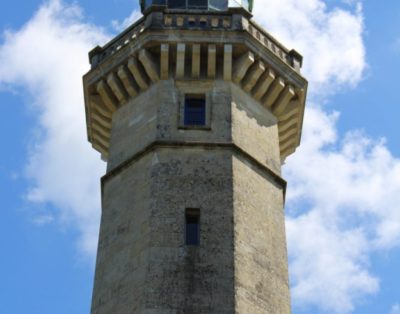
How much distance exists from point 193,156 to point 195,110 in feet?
5.62

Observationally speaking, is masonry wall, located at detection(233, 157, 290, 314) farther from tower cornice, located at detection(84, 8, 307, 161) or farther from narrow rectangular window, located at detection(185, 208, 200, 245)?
tower cornice, located at detection(84, 8, 307, 161)

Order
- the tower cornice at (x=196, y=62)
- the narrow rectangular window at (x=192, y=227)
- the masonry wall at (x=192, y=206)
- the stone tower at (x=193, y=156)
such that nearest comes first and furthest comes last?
1. the masonry wall at (x=192, y=206)
2. the stone tower at (x=193, y=156)
3. the narrow rectangular window at (x=192, y=227)
4. the tower cornice at (x=196, y=62)

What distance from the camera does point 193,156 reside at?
22.9m

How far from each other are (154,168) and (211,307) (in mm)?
4078

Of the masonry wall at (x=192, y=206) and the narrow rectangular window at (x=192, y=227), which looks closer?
the masonry wall at (x=192, y=206)

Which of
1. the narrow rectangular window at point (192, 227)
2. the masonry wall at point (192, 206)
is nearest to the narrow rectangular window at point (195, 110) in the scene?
the masonry wall at point (192, 206)

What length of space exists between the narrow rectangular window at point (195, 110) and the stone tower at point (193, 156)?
0.03m

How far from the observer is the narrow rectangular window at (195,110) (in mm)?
23958

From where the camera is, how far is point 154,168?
22.8 metres

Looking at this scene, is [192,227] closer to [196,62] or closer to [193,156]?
[193,156]

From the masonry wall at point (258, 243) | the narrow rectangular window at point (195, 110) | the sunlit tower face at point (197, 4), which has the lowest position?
the masonry wall at point (258, 243)

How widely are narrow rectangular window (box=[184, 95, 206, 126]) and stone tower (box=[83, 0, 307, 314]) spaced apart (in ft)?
0.10

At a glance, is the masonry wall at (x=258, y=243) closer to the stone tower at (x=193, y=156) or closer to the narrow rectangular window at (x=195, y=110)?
the stone tower at (x=193, y=156)

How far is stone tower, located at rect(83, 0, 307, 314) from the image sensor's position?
20859 mm
